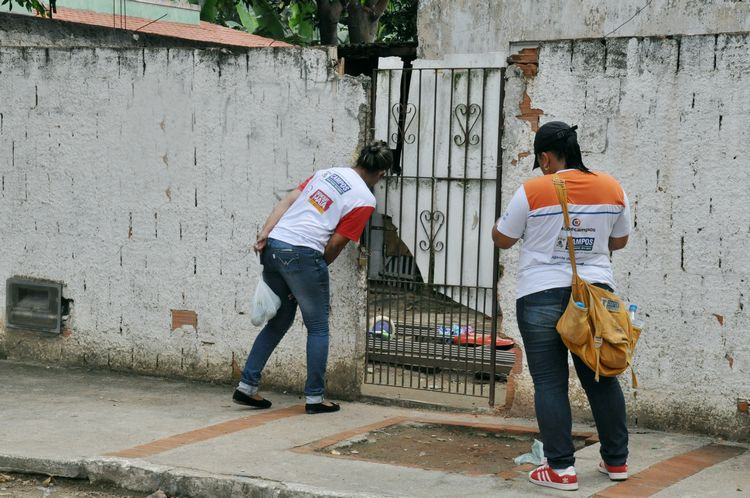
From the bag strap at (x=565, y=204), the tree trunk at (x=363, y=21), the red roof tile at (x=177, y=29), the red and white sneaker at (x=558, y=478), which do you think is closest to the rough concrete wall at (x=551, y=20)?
the bag strap at (x=565, y=204)

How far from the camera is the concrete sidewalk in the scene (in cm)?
498

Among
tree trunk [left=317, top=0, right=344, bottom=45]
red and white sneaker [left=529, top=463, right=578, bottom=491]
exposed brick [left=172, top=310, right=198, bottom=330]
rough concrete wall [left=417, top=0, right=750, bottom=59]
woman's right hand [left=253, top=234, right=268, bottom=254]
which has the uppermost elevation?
tree trunk [left=317, top=0, right=344, bottom=45]

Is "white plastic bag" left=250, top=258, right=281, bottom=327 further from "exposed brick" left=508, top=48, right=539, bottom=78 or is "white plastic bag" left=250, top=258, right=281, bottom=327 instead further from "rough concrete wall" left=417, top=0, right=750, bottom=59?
"rough concrete wall" left=417, top=0, right=750, bottom=59

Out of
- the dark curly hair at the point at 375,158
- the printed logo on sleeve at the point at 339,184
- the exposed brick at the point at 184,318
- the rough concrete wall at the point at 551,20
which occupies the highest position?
the rough concrete wall at the point at 551,20

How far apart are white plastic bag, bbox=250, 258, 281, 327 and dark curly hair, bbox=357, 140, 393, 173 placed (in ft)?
3.15

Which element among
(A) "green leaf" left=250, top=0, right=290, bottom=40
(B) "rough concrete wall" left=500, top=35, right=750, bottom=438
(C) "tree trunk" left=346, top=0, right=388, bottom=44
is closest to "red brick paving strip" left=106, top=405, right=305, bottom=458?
(B) "rough concrete wall" left=500, top=35, right=750, bottom=438

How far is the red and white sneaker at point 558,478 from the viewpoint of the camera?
4840 mm

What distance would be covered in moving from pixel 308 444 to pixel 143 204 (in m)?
2.74

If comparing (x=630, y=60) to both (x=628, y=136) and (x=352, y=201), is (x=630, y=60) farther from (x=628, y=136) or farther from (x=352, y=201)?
(x=352, y=201)

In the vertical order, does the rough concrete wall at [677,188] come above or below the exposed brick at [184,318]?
above

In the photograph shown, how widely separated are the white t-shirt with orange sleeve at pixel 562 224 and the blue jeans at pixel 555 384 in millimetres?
86

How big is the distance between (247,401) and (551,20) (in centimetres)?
648

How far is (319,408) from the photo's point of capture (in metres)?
6.68

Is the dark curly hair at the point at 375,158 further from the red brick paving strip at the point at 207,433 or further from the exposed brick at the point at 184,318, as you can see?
the exposed brick at the point at 184,318
